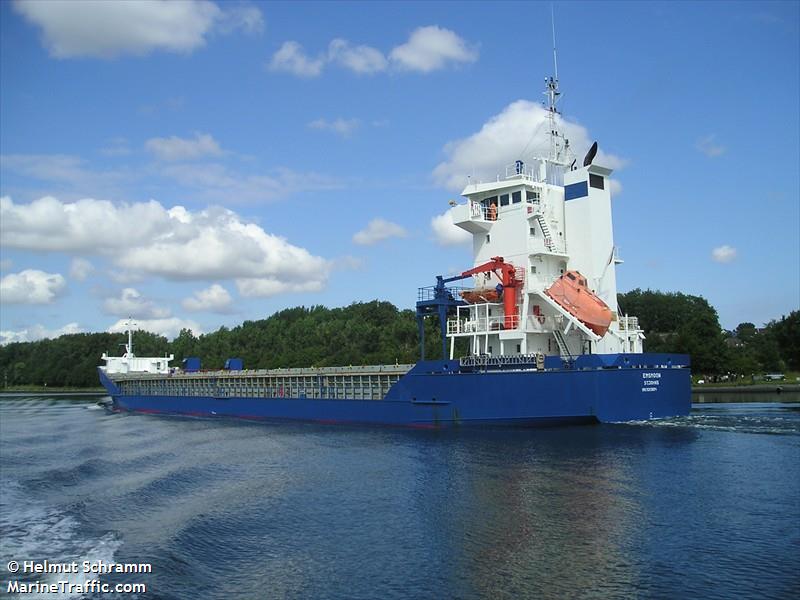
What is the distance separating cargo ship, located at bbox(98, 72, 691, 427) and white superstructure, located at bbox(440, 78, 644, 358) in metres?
0.05

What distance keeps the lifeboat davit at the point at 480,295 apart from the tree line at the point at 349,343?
88.8 feet

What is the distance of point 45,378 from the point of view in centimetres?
12381

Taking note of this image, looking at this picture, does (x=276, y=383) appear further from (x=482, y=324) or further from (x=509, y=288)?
(x=509, y=288)

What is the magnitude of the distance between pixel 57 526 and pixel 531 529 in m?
11.6

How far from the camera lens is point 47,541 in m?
14.9

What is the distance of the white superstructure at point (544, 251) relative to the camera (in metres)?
29.6

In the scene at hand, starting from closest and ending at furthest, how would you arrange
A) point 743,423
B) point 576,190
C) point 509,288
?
point 743,423
point 509,288
point 576,190

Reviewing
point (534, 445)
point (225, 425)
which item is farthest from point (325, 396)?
point (534, 445)

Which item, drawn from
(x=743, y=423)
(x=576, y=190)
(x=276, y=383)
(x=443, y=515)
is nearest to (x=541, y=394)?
(x=743, y=423)

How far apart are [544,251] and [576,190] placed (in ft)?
10.8

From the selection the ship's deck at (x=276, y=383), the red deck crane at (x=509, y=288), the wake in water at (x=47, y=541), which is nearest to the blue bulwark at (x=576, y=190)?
the red deck crane at (x=509, y=288)

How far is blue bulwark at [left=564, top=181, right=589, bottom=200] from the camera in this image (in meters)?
29.9

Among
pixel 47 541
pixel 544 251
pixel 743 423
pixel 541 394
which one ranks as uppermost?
pixel 544 251

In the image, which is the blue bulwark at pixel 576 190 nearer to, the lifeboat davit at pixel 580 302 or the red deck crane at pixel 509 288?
the lifeboat davit at pixel 580 302
